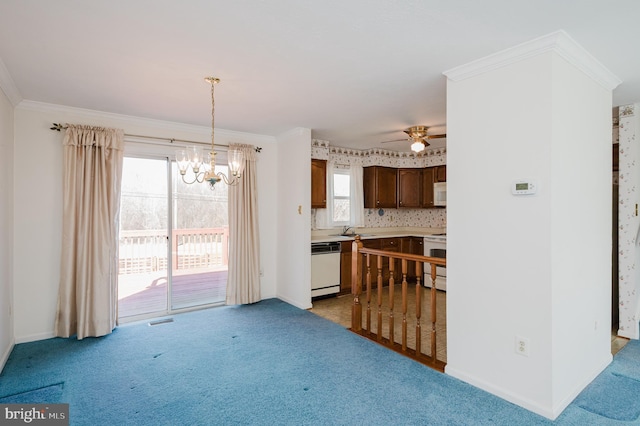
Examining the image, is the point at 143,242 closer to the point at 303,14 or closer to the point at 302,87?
the point at 302,87

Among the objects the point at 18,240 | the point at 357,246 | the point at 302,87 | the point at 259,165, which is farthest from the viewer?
the point at 259,165

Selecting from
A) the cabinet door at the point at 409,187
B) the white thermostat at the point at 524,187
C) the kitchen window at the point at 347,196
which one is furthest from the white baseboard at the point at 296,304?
the white thermostat at the point at 524,187

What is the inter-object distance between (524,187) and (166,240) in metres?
3.98

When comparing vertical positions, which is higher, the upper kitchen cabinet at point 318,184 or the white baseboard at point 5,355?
the upper kitchen cabinet at point 318,184

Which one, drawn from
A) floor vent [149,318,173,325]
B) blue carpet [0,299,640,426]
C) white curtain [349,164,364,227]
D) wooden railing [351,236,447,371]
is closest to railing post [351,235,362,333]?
wooden railing [351,236,447,371]

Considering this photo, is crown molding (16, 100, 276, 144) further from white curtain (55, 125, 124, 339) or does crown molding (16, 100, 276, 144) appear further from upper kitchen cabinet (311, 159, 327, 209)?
upper kitchen cabinet (311, 159, 327, 209)

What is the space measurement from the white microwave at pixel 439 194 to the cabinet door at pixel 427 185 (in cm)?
10

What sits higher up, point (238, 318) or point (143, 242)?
point (143, 242)

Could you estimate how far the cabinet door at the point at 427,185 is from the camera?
6474mm

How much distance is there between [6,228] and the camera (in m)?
3.16

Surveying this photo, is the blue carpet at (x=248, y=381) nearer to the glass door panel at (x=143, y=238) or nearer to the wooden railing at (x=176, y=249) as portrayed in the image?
the glass door panel at (x=143, y=238)

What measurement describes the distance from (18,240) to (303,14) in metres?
3.67

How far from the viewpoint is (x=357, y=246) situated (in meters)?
3.85

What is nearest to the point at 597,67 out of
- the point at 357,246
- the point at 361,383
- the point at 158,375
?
the point at 357,246
